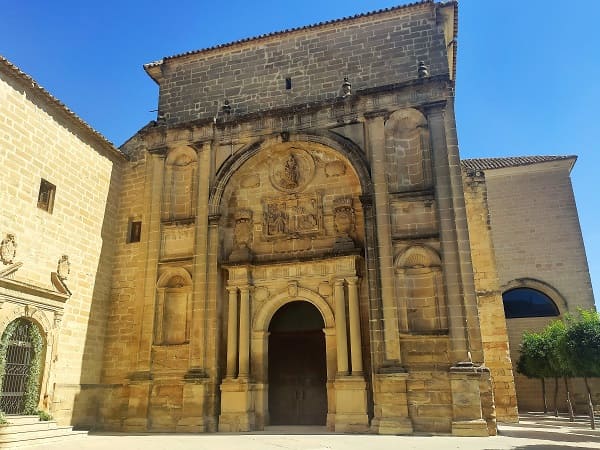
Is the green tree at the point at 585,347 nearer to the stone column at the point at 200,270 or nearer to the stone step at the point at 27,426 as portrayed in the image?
the stone column at the point at 200,270

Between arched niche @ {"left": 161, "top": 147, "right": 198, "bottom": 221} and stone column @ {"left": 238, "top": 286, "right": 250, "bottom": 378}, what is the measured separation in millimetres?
2779

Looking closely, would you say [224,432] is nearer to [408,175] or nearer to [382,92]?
[408,175]

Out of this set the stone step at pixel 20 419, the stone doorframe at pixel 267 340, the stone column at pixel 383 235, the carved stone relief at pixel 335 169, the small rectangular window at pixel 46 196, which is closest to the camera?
the stone step at pixel 20 419

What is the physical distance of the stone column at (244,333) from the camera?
12.2 meters

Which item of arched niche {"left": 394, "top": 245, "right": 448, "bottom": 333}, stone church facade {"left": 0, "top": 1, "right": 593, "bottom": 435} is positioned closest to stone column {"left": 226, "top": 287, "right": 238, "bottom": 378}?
stone church facade {"left": 0, "top": 1, "right": 593, "bottom": 435}

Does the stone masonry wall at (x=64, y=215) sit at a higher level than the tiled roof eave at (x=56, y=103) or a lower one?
lower

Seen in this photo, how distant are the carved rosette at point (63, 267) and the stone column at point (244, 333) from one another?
408cm

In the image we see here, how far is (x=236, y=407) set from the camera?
11906 mm

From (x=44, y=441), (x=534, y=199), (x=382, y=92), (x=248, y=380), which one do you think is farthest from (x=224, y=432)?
(x=534, y=199)

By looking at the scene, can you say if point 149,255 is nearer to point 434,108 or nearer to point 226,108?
point 226,108

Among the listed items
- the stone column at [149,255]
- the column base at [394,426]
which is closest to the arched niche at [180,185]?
the stone column at [149,255]

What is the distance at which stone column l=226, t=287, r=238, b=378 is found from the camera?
486 inches

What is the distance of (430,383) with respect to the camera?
10836 mm

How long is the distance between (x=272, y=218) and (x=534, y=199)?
15167 mm
